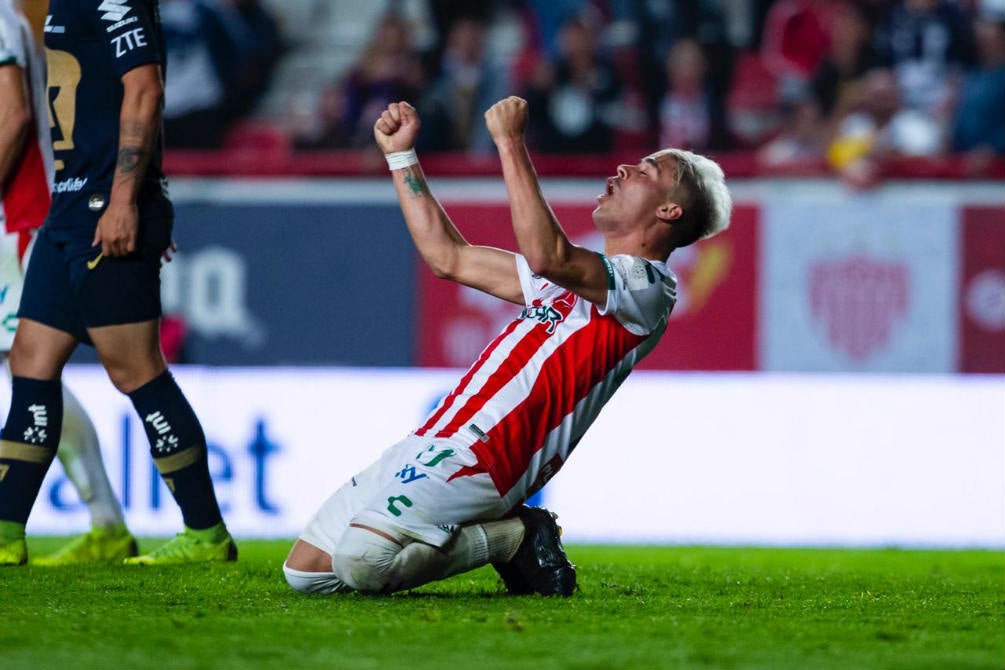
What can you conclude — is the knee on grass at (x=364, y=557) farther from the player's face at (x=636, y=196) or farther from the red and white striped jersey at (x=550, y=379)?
the player's face at (x=636, y=196)

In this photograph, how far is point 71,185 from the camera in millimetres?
5105

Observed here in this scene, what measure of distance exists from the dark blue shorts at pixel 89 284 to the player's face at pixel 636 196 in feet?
4.94

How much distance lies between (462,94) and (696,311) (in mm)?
2759

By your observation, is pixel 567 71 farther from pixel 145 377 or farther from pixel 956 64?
pixel 145 377

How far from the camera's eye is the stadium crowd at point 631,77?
10953 millimetres

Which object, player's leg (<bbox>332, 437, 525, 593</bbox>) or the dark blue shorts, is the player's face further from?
the dark blue shorts

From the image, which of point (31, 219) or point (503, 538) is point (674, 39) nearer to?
point (31, 219)

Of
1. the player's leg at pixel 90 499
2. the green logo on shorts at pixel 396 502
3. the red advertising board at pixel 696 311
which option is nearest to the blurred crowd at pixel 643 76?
the red advertising board at pixel 696 311

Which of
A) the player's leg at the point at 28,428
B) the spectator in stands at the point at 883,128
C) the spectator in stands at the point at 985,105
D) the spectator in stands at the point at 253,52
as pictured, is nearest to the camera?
the player's leg at the point at 28,428

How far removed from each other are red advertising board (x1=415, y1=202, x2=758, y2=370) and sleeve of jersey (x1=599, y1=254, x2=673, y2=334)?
528 cm

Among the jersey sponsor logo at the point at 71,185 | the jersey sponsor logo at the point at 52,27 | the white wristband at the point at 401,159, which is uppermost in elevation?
the jersey sponsor logo at the point at 52,27

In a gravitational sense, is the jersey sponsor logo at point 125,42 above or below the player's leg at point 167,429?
above

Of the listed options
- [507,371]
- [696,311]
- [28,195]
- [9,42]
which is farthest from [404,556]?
[696,311]

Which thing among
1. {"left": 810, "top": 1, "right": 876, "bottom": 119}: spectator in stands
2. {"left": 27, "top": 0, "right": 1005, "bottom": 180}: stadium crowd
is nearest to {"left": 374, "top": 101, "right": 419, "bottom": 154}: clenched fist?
{"left": 27, "top": 0, "right": 1005, "bottom": 180}: stadium crowd
